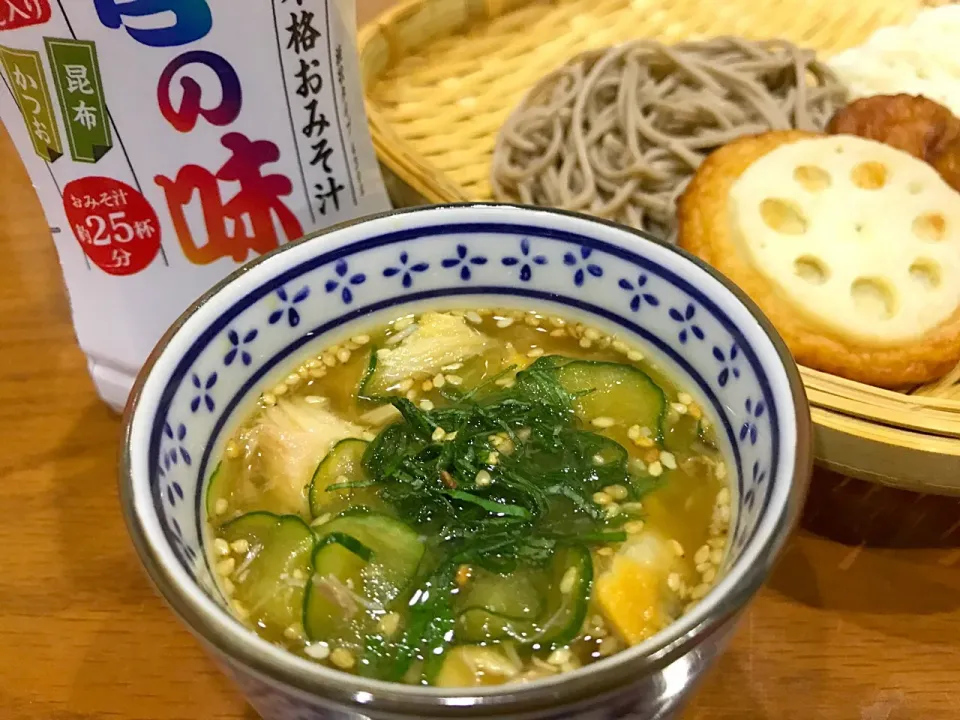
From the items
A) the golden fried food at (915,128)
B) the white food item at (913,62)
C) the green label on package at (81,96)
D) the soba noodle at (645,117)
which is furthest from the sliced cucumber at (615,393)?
the white food item at (913,62)

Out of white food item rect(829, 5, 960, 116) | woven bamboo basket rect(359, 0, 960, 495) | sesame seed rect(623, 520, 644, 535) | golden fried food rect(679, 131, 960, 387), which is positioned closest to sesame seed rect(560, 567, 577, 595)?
sesame seed rect(623, 520, 644, 535)

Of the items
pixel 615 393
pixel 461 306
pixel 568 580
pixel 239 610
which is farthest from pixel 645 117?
pixel 239 610

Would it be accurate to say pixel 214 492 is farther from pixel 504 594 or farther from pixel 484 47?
pixel 484 47

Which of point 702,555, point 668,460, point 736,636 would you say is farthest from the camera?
point 736,636

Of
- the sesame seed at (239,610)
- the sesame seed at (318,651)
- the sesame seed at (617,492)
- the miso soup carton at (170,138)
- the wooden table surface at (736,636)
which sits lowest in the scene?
the wooden table surface at (736,636)

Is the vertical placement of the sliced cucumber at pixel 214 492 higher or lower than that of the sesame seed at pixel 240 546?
higher

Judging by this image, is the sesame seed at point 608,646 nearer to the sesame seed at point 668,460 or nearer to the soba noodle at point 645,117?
the sesame seed at point 668,460
